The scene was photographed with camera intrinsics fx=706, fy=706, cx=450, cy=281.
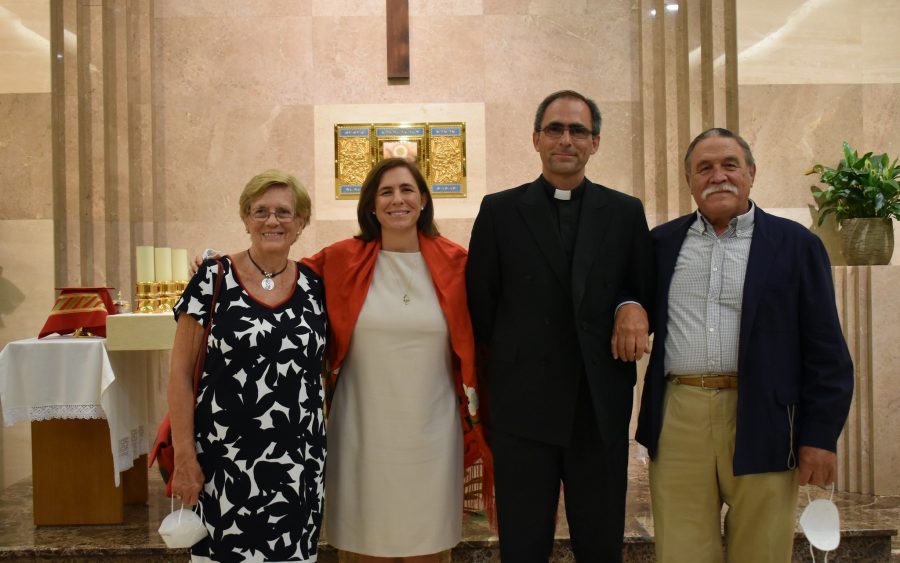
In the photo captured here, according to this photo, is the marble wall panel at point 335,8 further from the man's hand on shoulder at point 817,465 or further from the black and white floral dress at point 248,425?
the man's hand on shoulder at point 817,465

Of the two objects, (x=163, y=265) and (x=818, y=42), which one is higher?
(x=818, y=42)

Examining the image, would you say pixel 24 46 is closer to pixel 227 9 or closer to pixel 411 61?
pixel 227 9

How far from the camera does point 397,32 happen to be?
521 cm

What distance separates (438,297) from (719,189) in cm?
102

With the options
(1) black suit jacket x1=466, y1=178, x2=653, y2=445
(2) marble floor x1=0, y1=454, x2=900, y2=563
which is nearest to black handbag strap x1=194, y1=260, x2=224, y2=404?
(1) black suit jacket x1=466, y1=178, x2=653, y2=445

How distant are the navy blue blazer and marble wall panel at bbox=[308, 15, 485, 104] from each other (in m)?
3.44

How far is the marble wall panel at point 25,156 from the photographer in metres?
4.57

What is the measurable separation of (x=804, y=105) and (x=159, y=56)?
180 inches

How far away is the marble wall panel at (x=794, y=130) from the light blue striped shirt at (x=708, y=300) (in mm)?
2472

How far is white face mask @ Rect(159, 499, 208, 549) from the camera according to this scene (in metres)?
2.12

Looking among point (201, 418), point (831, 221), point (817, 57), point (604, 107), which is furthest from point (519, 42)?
point (201, 418)

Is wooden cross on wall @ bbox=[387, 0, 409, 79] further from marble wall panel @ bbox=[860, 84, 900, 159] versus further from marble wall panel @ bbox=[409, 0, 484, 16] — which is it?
marble wall panel @ bbox=[860, 84, 900, 159]

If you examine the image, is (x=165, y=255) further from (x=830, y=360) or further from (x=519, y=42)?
(x=830, y=360)

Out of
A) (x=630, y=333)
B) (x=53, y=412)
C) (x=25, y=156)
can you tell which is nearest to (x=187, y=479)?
(x=630, y=333)
